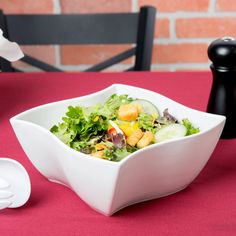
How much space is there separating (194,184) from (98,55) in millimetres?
1081

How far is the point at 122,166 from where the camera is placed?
1.52 ft

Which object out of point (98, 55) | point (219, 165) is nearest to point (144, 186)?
point (219, 165)

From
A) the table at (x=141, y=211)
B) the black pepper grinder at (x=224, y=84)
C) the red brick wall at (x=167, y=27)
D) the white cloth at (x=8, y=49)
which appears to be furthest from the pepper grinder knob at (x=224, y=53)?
the red brick wall at (x=167, y=27)

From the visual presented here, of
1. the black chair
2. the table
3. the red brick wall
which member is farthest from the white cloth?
the red brick wall

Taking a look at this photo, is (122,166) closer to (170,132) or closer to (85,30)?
(170,132)

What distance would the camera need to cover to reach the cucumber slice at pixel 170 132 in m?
0.55

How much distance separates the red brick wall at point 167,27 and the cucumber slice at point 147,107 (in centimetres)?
97

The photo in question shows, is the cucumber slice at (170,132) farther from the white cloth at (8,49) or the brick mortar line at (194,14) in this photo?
the brick mortar line at (194,14)

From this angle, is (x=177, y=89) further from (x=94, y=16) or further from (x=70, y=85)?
(x=94, y=16)

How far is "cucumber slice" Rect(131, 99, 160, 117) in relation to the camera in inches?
25.0

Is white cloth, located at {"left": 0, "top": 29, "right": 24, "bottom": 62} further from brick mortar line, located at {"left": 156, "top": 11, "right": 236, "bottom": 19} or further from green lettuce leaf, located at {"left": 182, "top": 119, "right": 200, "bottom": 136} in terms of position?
brick mortar line, located at {"left": 156, "top": 11, "right": 236, "bottom": 19}

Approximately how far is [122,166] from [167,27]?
1189mm

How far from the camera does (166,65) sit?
1653 millimetres

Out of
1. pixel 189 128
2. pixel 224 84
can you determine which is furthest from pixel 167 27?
pixel 189 128
